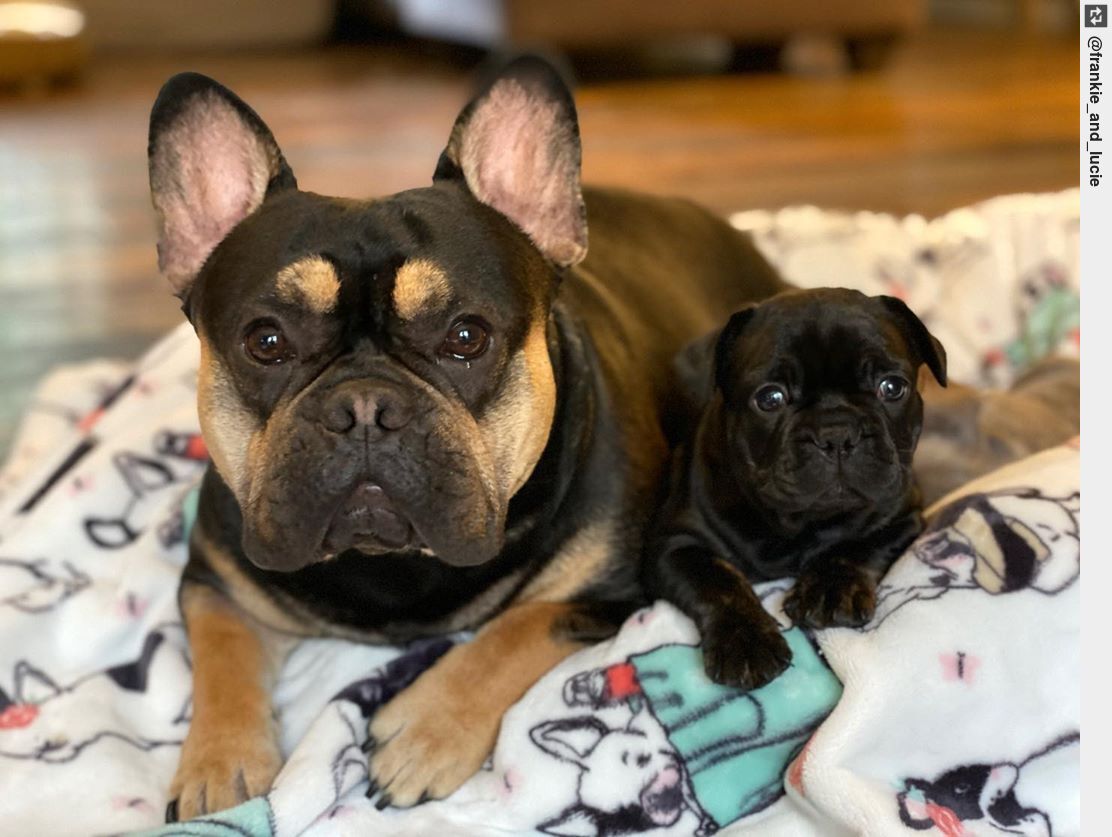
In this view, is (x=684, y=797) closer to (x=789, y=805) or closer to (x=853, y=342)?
(x=789, y=805)

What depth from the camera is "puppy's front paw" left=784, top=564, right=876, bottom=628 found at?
67.5 inches

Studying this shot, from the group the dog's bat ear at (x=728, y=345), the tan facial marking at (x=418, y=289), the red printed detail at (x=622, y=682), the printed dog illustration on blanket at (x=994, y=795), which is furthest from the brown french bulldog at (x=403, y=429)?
the printed dog illustration on blanket at (x=994, y=795)

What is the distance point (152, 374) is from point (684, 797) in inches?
67.5

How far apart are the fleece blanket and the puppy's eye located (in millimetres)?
267

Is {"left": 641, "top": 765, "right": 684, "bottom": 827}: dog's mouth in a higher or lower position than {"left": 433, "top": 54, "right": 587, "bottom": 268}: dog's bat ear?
lower

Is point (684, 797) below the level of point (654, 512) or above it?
below

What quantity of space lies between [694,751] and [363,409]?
62 cm

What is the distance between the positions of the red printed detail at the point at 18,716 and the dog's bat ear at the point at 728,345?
1143 millimetres

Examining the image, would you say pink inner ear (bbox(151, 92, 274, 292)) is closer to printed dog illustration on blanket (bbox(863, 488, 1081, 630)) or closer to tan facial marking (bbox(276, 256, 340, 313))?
tan facial marking (bbox(276, 256, 340, 313))

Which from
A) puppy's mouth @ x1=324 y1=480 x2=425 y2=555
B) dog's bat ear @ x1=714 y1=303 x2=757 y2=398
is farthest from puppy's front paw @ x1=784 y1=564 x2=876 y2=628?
puppy's mouth @ x1=324 y1=480 x2=425 y2=555

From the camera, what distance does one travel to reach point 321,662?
2047 millimetres

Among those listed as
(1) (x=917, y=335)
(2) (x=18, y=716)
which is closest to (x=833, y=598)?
(1) (x=917, y=335)

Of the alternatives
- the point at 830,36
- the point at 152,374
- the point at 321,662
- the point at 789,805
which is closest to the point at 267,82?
the point at 830,36

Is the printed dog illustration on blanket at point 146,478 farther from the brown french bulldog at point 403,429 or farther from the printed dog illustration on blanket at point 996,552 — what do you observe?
the printed dog illustration on blanket at point 996,552
